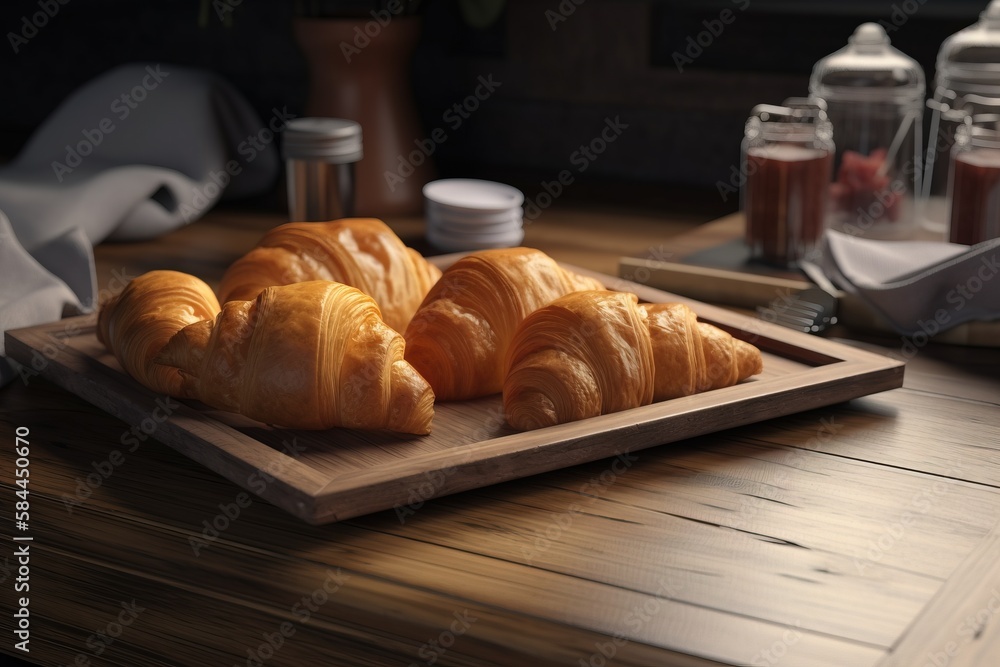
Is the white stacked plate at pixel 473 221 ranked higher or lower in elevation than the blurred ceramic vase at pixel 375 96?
lower

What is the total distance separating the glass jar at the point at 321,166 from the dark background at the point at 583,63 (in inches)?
11.9

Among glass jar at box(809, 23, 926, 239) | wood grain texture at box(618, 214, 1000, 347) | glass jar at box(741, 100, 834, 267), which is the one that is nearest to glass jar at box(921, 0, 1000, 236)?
glass jar at box(809, 23, 926, 239)

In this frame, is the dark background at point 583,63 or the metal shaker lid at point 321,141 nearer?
the metal shaker lid at point 321,141

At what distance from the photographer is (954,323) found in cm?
96

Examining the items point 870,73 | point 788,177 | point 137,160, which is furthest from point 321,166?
point 870,73

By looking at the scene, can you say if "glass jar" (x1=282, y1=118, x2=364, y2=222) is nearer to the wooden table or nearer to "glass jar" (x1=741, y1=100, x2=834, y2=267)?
"glass jar" (x1=741, y1=100, x2=834, y2=267)

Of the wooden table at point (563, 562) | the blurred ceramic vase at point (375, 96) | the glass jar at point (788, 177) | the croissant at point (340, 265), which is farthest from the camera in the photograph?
the blurred ceramic vase at point (375, 96)

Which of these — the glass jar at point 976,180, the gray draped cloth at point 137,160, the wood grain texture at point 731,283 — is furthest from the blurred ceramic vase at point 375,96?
the glass jar at point 976,180

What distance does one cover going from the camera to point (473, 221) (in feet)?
4.17

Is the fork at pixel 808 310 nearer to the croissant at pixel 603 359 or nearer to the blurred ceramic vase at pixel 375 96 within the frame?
the croissant at pixel 603 359

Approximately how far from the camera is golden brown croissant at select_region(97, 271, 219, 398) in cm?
76

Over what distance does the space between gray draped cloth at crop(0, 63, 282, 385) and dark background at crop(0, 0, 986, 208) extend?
0.43 ft

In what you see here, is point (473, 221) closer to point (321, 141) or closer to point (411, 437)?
point (321, 141)

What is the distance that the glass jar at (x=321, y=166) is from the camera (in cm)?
126
